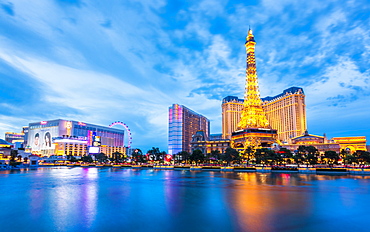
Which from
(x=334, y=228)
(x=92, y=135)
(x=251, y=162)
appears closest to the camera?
(x=334, y=228)

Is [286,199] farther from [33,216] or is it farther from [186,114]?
[186,114]

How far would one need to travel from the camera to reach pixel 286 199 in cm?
3030

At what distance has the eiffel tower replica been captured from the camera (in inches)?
5079

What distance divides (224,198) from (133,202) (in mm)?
10964

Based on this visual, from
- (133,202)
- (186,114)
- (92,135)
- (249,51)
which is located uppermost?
(249,51)

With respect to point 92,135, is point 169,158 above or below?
below

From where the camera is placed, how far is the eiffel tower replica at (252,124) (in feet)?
423

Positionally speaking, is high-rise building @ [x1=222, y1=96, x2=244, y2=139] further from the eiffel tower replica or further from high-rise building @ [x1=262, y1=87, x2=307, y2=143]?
the eiffel tower replica

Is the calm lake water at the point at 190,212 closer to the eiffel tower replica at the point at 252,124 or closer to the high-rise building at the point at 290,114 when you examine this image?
the eiffel tower replica at the point at 252,124

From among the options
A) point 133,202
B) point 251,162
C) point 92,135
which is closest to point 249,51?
point 251,162

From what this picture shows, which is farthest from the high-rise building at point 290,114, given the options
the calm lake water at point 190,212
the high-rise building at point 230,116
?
the calm lake water at point 190,212

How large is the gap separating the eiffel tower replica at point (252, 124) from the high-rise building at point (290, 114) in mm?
18887

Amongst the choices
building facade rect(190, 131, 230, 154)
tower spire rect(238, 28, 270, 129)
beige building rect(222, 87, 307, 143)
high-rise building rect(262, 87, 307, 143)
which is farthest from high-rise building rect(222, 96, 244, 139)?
tower spire rect(238, 28, 270, 129)

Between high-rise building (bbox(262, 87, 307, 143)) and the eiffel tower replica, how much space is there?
1889cm
